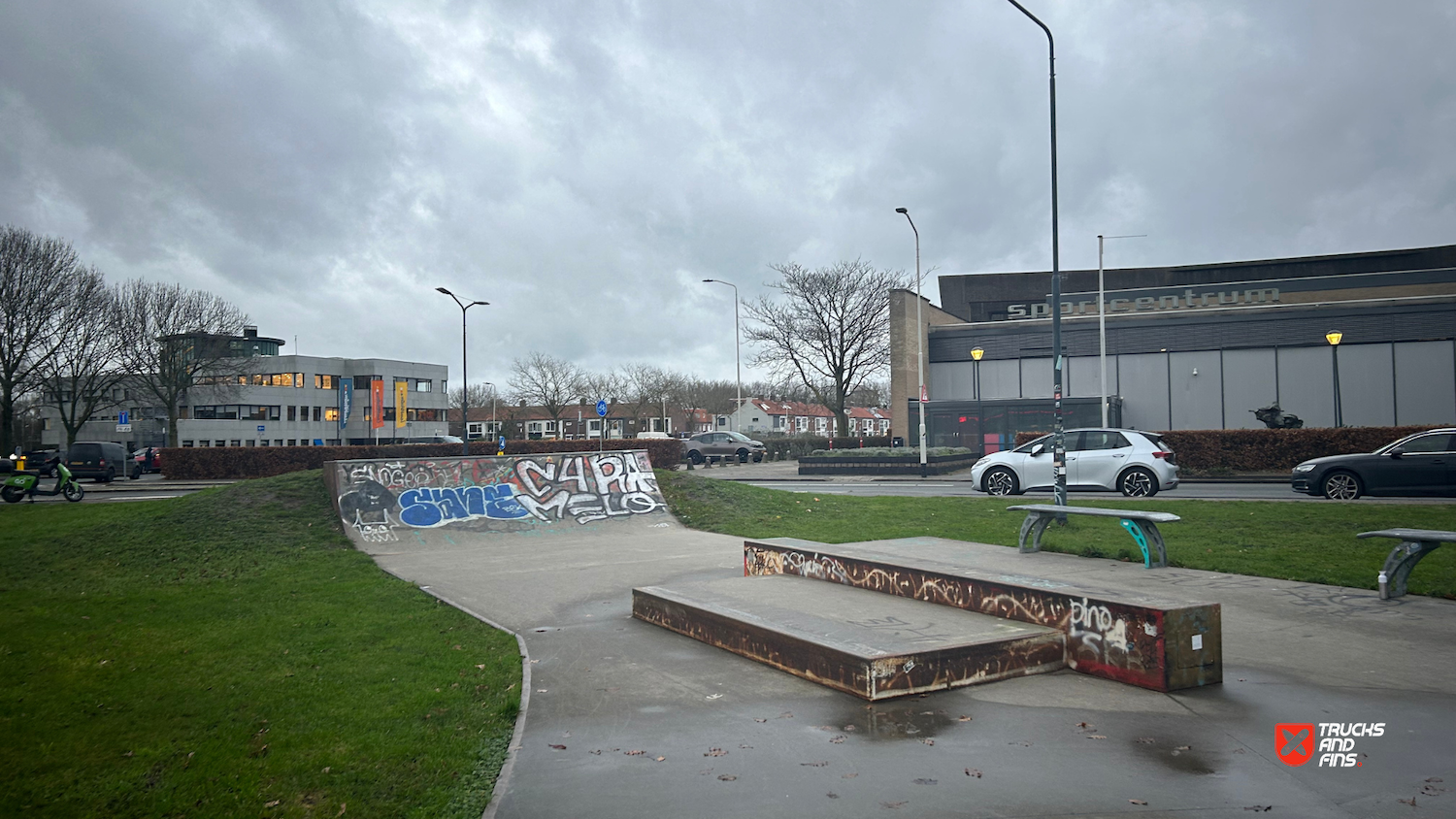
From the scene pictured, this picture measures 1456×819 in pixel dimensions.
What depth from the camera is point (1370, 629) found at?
6.58m

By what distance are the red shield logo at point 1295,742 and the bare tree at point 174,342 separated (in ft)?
169

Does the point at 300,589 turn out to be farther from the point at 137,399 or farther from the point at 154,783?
the point at 137,399

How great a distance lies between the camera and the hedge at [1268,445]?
76.4 feet

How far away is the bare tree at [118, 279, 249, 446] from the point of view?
149 feet

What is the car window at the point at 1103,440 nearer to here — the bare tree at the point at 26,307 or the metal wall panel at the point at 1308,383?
the metal wall panel at the point at 1308,383

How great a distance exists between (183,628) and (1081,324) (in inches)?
1494

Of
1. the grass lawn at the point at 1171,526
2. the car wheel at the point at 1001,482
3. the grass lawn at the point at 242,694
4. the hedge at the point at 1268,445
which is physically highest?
the hedge at the point at 1268,445

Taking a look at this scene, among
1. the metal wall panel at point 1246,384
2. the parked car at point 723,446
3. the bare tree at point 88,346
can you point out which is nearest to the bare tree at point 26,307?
the bare tree at point 88,346

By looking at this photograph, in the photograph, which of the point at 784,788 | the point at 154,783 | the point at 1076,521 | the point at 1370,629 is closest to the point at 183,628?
the point at 154,783

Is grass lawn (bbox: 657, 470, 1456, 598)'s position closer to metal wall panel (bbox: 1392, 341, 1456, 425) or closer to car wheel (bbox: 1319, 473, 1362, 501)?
car wheel (bbox: 1319, 473, 1362, 501)

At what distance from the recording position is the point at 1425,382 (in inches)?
1309

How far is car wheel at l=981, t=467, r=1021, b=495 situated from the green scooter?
2172 centimetres

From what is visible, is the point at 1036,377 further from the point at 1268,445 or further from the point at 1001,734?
the point at 1001,734

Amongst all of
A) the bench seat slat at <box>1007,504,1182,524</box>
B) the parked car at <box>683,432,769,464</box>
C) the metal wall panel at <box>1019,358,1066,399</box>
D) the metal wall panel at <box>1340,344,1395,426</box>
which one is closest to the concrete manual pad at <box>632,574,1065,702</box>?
the bench seat slat at <box>1007,504,1182,524</box>
